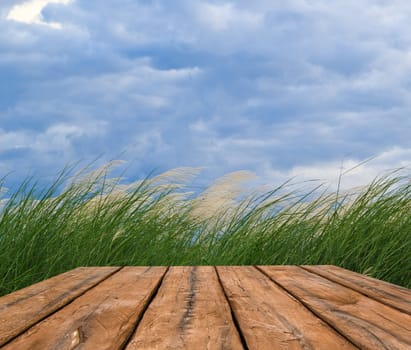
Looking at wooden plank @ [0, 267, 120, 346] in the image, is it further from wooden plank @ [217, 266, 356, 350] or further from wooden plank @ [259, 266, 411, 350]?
wooden plank @ [259, 266, 411, 350]

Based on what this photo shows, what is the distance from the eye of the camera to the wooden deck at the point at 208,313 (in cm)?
91

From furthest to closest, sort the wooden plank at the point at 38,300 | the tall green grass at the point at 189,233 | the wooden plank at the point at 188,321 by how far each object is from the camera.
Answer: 1. the tall green grass at the point at 189,233
2. the wooden plank at the point at 38,300
3. the wooden plank at the point at 188,321

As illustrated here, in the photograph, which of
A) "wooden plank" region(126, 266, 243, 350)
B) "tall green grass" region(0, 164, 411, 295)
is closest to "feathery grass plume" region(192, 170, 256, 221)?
"tall green grass" region(0, 164, 411, 295)

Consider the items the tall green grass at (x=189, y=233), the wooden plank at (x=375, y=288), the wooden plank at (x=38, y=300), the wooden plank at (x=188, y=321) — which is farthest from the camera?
the tall green grass at (x=189, y=233)

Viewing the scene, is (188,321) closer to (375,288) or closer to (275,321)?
(275,321)

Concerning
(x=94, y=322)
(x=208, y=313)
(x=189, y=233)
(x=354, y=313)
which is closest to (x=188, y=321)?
(x=208, y=313)

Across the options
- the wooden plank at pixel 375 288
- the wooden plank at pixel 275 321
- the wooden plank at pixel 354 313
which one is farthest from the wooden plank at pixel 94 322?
the wooden plank at pixel 375 288

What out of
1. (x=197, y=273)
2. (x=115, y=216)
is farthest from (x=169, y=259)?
(x=197, y=273)

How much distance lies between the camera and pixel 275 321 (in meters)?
1.04

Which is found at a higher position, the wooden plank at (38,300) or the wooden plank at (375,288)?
the wooden plank at (375,288)

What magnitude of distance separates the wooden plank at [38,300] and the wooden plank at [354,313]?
580 millimetres

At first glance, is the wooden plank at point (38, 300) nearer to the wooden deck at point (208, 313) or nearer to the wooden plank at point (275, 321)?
the wooden deck at point (208, 313)

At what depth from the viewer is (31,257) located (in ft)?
8.82

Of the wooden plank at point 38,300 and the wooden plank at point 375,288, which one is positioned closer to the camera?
the wooden plank at point 38,300
